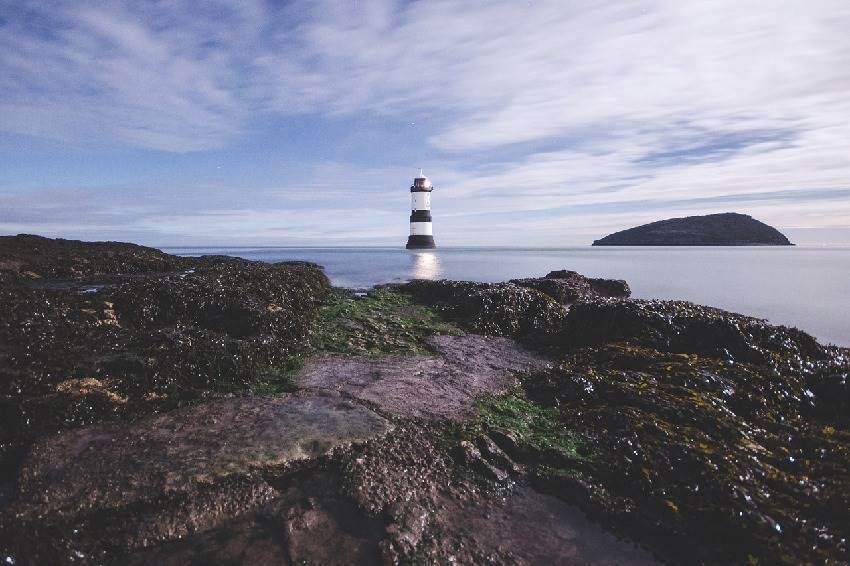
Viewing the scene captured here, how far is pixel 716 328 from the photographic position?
9.78 metres

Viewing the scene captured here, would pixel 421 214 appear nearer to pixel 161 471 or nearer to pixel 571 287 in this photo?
pixel 571 287

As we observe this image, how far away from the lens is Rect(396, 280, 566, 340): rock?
1275 centimetres

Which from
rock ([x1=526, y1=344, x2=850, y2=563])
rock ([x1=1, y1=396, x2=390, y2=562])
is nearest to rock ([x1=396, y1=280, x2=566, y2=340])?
rock ([x1=526, y1=344, x2=850, y2=563])

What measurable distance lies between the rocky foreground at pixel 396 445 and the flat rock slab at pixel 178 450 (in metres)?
0.02

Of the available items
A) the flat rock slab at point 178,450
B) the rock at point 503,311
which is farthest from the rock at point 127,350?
the rock at point 503,311

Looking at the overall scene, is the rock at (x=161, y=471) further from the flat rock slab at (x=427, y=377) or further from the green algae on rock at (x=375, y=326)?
the green algae on rock at (x=375, y=326)

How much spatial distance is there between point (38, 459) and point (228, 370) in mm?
2979

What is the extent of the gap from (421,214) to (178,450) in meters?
67.6

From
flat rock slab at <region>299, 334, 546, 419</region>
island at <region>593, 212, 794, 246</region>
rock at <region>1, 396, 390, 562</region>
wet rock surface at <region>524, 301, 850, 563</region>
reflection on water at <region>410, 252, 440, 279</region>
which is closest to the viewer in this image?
rock at <region>1, 396, 390, 562</region>

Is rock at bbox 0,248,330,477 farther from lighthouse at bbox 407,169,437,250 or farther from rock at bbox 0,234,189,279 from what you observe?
lighthouse at bbox 407,169,437,250

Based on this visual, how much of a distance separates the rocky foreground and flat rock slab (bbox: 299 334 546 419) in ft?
0.22

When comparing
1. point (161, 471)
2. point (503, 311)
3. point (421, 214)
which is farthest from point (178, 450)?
point (421, 214)

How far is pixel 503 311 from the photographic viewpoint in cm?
1331

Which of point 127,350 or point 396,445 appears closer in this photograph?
point 396,445
